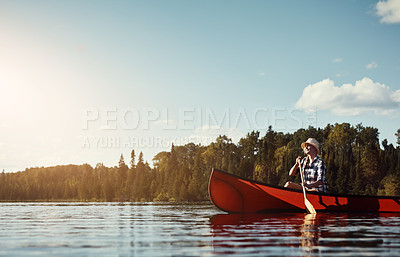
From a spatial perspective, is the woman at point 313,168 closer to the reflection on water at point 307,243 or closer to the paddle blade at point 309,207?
the paddle blade at point 309,207

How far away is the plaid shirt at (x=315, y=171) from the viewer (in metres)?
13.4

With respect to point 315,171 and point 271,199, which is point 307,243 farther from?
point 271,199

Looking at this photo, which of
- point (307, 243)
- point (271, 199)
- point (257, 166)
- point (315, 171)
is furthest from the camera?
point (257, 166)

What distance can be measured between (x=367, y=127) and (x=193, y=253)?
103m

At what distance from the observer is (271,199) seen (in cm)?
1394

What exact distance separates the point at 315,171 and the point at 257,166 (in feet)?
277

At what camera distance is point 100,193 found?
5384 inches

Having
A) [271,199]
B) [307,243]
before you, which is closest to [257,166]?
[271,199]

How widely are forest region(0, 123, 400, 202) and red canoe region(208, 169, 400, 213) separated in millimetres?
57637

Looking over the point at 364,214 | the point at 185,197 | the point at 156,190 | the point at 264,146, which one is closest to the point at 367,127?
the point at 264,146

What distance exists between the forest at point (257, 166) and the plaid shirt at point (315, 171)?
58910mm

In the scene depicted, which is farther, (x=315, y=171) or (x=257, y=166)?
(x=257, y=166)

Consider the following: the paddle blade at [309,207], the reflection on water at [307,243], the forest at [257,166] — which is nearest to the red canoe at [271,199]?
the paddle blade at [309,207]

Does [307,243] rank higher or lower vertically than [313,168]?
lower
